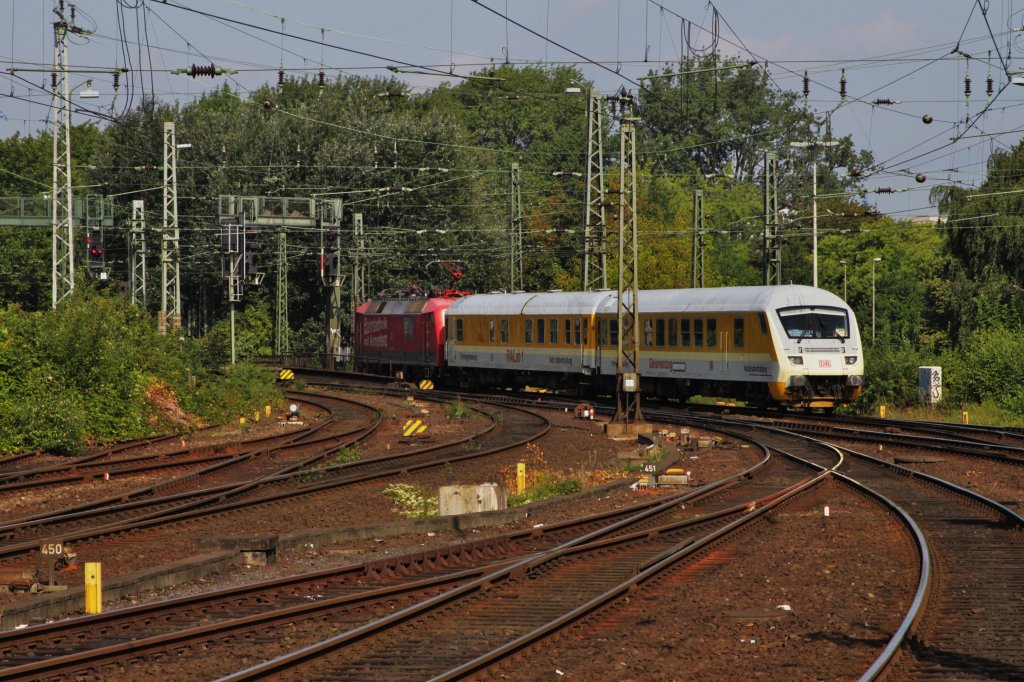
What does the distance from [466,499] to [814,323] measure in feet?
57.2

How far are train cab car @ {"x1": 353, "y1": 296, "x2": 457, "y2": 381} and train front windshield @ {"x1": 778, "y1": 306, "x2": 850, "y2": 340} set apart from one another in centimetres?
1924

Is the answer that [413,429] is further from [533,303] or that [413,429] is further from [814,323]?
[533,303]

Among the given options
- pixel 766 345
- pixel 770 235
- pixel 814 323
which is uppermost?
pixel 770 235

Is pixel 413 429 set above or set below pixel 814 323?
below

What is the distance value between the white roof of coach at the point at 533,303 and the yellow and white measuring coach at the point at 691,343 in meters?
0.05

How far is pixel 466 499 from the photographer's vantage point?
17391mm

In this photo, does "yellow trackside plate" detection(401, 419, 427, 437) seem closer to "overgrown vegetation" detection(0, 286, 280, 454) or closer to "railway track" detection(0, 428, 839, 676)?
"overgrown vegetation" detection(0, 286, 280, 454)

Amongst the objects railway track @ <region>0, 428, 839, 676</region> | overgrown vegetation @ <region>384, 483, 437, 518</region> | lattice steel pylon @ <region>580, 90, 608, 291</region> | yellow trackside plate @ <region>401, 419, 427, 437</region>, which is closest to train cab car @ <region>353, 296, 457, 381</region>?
lattice steel pylon @ <region>580, 90, 608, 291</region>

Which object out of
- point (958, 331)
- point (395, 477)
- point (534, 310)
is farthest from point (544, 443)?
point (958, 331)

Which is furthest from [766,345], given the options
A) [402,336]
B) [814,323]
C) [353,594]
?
[402,336]

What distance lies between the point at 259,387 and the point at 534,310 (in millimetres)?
9848

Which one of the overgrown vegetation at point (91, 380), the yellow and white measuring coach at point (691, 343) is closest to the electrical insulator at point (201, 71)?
the overgrown vegetation at point (91, 380)

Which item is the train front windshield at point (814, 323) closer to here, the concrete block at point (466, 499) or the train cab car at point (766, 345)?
the train cab car at point (766, 345)

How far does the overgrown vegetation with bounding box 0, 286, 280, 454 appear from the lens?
84.0 feet
